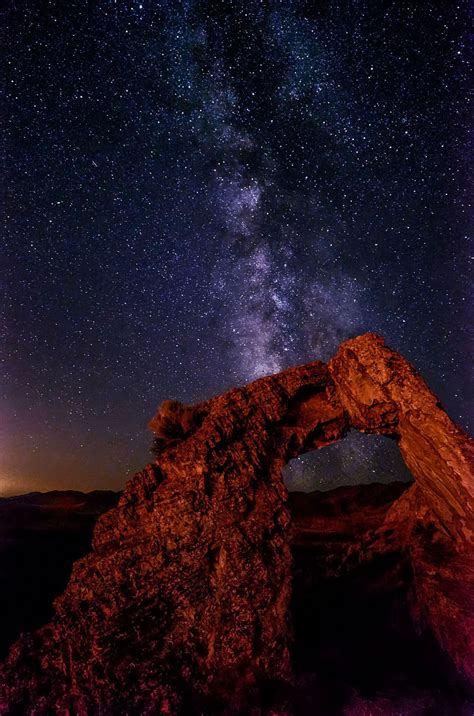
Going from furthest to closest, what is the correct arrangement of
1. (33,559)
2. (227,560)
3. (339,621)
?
1. (33,559)
2. (339,621)
3. (227,560)

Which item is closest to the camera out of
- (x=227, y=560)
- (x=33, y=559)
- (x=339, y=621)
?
(x=227, y=560)

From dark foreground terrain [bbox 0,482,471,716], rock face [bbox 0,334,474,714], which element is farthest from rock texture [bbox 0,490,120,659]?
rock face [bbox 0,334,474,714]

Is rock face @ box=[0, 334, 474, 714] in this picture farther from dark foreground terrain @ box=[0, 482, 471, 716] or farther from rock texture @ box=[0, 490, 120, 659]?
rock texture @ box=[0, 490, 120, 659]

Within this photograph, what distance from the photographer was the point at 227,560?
6555 mm

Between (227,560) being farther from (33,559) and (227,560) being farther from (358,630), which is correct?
(33,559)

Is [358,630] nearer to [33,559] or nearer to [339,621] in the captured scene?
[339,621]

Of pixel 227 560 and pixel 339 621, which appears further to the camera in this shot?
pixel 339 621

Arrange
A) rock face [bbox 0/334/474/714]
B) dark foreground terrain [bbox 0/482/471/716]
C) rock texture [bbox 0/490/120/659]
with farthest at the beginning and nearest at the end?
rock texture [bbox 0/490/120/659], dark foreground terrain [bbox 0/482/471/716], rock face [bbox 0/334/474/714]

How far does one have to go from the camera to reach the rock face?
19.2ft

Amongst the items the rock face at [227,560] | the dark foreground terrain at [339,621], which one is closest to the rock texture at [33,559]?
the dark foreground terrain at [339,621]

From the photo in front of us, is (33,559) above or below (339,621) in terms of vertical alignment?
above

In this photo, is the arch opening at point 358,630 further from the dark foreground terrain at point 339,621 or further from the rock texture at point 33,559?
the rock texture at point 33,559

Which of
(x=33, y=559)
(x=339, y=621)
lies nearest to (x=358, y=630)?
(x=339, y=621)

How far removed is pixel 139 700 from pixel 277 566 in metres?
2.69
